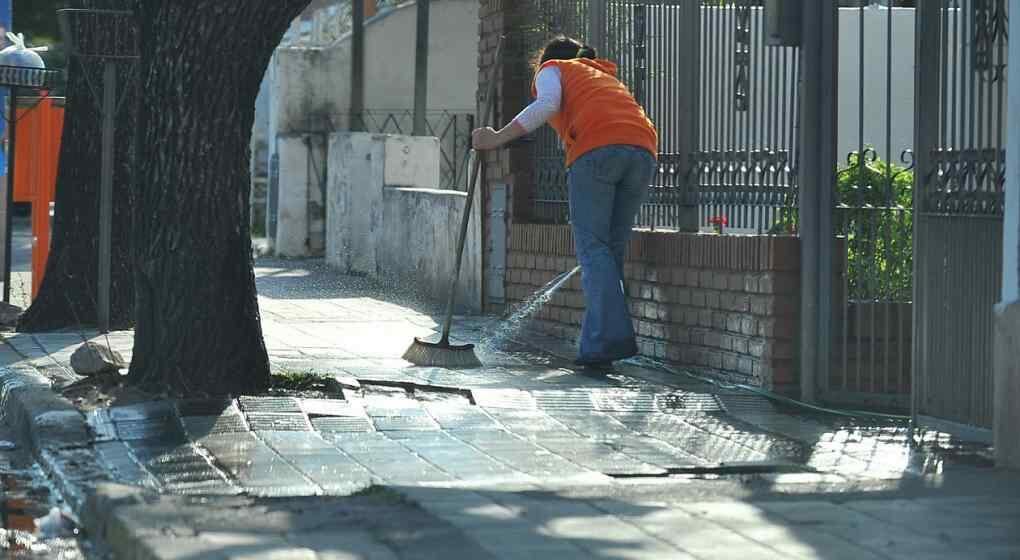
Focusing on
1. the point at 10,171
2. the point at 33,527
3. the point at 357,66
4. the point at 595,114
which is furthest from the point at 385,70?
the point at 33,527

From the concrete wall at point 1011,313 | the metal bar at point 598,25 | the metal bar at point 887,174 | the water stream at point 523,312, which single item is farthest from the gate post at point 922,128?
the metal bar at point 598,25

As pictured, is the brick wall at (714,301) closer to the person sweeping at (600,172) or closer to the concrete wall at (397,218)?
the person sweeping at (600,172)

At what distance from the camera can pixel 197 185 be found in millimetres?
7938

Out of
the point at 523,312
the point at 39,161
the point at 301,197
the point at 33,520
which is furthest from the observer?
the point at 301,197

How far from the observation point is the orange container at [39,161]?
14.1 meters

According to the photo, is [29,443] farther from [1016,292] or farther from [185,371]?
[1016,292]

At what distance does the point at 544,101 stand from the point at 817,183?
65.8 inches

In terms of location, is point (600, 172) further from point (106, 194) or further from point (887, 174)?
point (106, 194)

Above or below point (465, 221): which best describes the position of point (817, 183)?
above

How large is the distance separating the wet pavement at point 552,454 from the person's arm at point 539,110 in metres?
1.20

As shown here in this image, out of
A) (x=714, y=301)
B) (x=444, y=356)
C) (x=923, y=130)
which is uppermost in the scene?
(x=923, y=130)

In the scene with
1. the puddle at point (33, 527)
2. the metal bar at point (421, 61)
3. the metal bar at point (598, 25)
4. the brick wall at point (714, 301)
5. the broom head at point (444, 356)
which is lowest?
the puddle at point (33, 527)

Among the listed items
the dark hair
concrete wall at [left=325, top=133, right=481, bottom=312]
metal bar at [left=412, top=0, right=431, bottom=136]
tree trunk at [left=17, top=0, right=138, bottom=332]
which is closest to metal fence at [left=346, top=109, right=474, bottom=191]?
metal bar at [left=412, top=0, right=431, bottom=136]

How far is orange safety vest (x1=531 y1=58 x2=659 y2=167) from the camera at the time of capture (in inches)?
372
